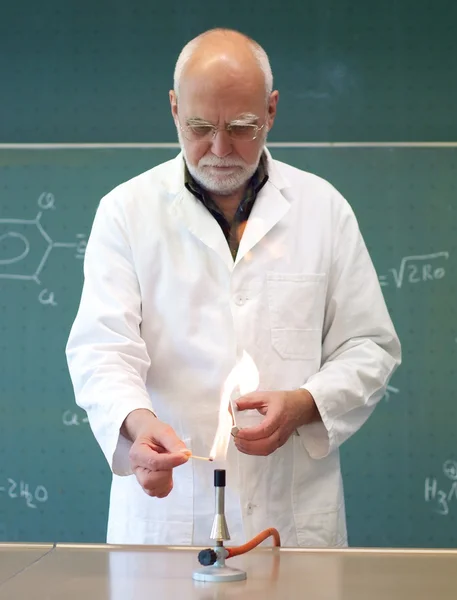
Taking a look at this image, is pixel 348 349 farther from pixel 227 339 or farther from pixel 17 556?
pixel 17 556

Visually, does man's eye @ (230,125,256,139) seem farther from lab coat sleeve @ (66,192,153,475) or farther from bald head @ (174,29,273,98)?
lab coat sleeve @ (66,192,153,475)

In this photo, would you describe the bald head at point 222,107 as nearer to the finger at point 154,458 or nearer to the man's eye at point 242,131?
the man's eye at point 242,131

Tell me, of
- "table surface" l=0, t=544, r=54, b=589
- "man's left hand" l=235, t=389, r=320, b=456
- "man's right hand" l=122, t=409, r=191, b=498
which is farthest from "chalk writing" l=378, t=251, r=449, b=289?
"table surface" l=0, t=544, r=54, b=589

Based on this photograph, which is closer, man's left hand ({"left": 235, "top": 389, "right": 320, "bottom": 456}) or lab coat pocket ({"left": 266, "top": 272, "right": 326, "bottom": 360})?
man's left hand ({"left": 235, "top": 389, "right": 320, "bottom": 456})

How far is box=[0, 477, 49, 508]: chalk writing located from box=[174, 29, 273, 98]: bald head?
173 cm

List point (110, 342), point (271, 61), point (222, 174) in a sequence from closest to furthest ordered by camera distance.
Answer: point (110, 342), point (222, 174), point (271, 61)

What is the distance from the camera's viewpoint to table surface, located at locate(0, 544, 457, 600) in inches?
43.5

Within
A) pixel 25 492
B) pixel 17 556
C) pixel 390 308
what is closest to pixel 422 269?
pixel 390 308

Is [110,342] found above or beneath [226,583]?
above

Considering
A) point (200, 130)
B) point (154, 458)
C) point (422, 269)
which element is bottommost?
point (154, 458)

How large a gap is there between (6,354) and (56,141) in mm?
766

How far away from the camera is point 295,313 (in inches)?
73.4


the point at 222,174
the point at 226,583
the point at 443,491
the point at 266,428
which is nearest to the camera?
the point at 226,583

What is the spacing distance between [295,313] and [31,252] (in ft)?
5.14
